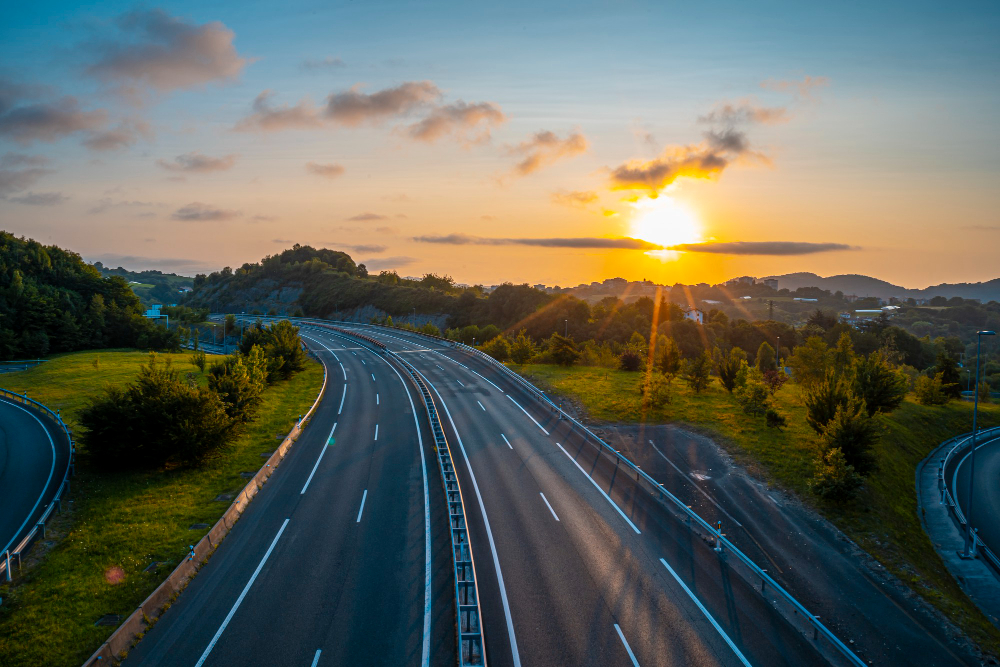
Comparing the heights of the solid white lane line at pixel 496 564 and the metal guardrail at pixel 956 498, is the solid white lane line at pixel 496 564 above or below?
above

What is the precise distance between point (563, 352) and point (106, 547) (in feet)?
158

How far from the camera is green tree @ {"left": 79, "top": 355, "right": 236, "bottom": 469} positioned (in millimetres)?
26719

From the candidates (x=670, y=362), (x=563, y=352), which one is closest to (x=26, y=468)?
(x=563, y=352)

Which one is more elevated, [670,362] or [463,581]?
[670,362]

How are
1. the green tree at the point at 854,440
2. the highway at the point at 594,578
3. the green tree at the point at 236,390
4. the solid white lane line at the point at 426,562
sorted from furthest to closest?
the green tree at the point at 236,390
the green tree at the point at 854,440
the highway at the point at 594,578
the solid white lane line at the point at 426,562

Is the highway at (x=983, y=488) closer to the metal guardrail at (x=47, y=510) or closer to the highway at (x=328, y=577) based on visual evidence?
the highway at (x=328, y=577)

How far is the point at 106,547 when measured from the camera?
63.2 feet

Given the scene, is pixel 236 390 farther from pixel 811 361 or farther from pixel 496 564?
pixel 811 361

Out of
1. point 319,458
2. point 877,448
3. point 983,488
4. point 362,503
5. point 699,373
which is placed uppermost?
point 699,373

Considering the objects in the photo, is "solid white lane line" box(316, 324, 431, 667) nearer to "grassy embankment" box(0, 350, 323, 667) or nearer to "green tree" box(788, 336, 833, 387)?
"grassy embankment" box(0, 350, 323, 667)

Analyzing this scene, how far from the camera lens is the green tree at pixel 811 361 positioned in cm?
5328

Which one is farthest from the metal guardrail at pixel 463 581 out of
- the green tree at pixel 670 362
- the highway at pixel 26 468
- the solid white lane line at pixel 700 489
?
the green tree at pixel 670 362

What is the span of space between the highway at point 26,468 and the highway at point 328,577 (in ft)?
24.8

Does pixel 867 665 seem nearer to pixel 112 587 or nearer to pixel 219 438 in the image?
pixel 112 587
